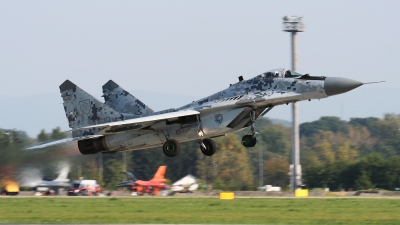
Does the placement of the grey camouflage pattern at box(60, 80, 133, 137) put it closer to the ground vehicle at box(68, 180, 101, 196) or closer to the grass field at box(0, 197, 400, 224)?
the grass field at box(0, 197, 400, 224)

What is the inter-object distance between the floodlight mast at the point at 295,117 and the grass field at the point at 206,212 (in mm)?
23502

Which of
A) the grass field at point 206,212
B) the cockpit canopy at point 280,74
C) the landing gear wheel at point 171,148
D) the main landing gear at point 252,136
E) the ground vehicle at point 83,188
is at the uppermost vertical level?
the cockpit canopy at point 280,74

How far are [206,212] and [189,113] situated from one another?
360cm

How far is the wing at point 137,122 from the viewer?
24.8 m

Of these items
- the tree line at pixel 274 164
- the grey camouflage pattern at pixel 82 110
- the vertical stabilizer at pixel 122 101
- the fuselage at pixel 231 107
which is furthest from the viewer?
the tree line at pixel 274 164

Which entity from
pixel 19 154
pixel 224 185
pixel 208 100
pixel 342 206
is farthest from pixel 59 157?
pixel 224 185

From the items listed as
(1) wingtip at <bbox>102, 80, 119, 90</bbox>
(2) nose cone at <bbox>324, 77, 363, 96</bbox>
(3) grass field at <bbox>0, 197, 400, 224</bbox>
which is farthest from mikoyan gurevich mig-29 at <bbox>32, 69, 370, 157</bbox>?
(3) grass field at <bbox>0, 197, 400, 224</bbox>

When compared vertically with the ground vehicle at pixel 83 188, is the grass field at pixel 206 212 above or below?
below

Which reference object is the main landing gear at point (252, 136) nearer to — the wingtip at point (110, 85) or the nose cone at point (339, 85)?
the nose cone at point (339, 85)

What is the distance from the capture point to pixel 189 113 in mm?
24781

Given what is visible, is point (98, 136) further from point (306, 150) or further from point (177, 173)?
point (306, 150)

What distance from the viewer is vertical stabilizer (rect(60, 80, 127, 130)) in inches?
1078

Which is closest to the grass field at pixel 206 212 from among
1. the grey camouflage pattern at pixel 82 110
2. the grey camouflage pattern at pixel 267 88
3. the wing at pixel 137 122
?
the wing at pixel 137 122

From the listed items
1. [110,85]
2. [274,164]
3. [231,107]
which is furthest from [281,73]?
[274,164]
